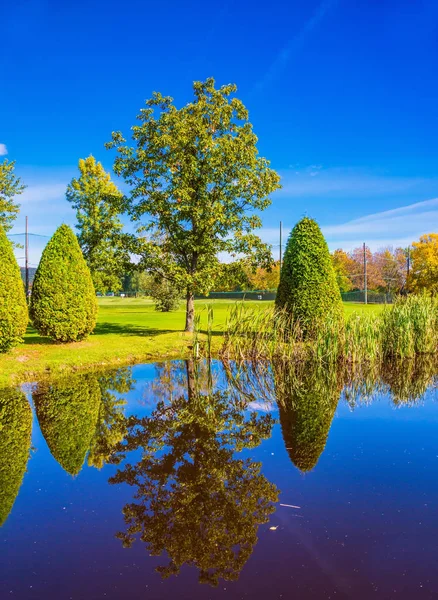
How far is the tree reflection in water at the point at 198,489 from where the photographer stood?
3621 millimetres

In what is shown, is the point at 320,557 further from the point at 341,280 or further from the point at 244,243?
the point at 341,280

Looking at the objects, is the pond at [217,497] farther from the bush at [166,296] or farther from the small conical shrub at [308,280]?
the bush at [166,296]

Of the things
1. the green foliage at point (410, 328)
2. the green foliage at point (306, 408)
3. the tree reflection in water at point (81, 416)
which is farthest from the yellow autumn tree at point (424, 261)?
the tree reflection in water at point (81, 416)

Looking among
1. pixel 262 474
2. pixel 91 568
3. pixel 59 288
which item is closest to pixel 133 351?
pixel 59 288

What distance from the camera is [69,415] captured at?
23.7ft

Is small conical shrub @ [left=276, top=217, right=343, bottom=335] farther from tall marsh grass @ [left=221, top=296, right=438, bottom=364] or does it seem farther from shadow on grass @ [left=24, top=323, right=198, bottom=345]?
shadow on grass @ [left=24, top=323, right=198, bottom=345]

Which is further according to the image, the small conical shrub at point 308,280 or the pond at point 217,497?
the small conical shrub at point 308,280

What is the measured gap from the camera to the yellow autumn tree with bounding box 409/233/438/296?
3418cm

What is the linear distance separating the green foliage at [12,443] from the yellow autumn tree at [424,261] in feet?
102

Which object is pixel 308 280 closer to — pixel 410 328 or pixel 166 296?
pixel 410 328

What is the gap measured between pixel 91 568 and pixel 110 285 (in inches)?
970

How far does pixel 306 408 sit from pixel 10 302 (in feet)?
22.5

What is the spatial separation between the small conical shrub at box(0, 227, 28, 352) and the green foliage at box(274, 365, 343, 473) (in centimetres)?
580

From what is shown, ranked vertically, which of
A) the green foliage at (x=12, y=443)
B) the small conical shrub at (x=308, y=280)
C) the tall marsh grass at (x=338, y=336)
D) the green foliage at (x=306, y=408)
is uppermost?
the small conical shrub at (x=308, y=280)
